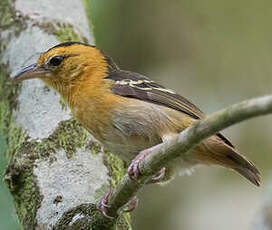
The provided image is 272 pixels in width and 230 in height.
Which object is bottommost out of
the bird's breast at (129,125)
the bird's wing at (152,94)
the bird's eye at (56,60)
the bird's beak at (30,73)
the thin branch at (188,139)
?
the bird's breast at (129,125)

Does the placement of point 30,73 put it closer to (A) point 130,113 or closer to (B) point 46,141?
(B) point 46,141

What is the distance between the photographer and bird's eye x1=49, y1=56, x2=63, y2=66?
4984mm

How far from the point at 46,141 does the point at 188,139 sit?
69.0 inches

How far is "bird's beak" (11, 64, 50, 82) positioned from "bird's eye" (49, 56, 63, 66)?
0.09 meters

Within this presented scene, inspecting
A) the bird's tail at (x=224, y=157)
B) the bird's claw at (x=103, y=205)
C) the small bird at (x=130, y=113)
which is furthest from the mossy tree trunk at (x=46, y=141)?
the bird's tail at (x=224, y=157)

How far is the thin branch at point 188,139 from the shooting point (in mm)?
2559

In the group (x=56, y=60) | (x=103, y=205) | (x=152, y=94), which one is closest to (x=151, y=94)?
(x=152, y=94)

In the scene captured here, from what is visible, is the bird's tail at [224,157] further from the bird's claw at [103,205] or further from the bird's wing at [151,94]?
the bird's claw at [103,205]

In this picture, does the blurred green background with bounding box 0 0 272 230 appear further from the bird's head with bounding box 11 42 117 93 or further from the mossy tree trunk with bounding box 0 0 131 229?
the bird's head with bounding box 11 42 117 93

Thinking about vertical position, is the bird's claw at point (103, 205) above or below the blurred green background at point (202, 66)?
above

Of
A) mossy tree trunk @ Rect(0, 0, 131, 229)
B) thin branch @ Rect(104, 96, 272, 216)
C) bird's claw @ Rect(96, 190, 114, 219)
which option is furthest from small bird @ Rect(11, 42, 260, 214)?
thin branch @ Rect(104, 96, 272, 216)

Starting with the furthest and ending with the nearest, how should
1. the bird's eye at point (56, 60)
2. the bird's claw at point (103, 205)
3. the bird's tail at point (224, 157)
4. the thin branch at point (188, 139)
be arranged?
the bird's eye at point (56, 60)
the bird's tail at point (224, 157)
the bird's claw at point (103, 205)
the thin branch at point (188, 139)

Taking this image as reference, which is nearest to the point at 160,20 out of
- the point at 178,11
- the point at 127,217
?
the point at 178,11

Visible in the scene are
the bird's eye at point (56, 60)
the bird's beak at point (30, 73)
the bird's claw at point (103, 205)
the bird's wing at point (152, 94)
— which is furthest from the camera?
the bird's eye at point (56, 60)
